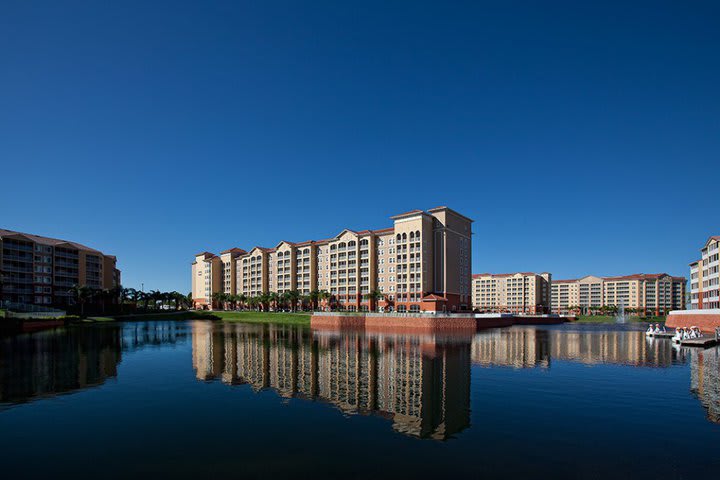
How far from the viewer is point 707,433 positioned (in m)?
17.9

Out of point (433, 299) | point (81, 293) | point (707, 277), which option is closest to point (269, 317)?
point (433, 299)

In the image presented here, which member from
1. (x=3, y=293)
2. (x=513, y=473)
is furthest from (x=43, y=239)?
(x=513, y=473)

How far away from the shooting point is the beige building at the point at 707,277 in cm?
9344

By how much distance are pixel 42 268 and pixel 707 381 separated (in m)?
151

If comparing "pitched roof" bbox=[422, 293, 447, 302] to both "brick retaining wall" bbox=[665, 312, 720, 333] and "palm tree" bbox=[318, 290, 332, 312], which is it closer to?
"palm tree" bbox=[318, 290, 332, 312]

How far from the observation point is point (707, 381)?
95.1 feet

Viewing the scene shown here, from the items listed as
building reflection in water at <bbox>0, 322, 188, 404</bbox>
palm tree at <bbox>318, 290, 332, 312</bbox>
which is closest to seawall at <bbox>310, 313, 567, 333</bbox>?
palm tree at <bbox>318, 290, 332, 312</bbox>

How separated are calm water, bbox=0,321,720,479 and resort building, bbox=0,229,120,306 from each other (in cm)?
9727

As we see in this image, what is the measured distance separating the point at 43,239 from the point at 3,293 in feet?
75.7

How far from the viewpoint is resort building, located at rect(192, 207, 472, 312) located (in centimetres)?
11400

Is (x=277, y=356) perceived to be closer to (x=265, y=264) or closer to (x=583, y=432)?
(x=583, y=432)

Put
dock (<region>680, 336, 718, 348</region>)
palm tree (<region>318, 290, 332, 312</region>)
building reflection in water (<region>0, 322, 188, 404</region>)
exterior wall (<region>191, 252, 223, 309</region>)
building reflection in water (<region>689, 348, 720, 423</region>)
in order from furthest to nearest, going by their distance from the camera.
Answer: exterior wall (<region>191, 252, 223, 309</region>), palm tree (<region>318, 290, 332, 312</region>), dock (<region>680, 336, 718, 348</region>), building reflection in water (<region>0, 322, 188, 404</region>), building reflection in water (<region>689, 348, 720, 423</region>)

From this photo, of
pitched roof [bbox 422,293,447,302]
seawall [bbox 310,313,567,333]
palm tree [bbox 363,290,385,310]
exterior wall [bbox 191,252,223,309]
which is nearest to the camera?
seawall [bbox 310,313,567,333]

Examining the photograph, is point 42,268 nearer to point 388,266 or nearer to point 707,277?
point 388,266
